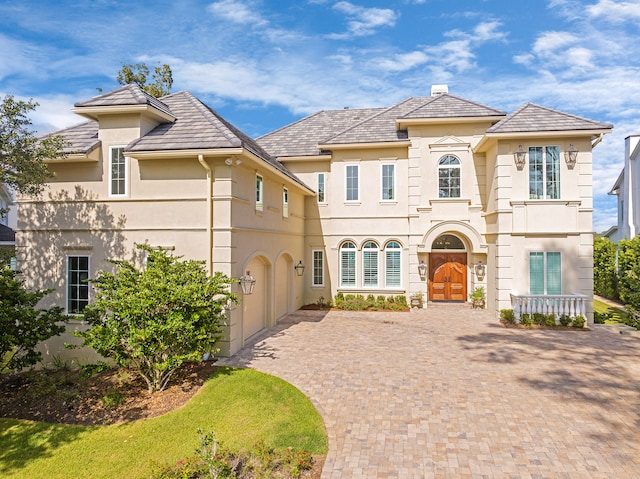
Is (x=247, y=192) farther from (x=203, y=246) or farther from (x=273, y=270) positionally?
(x=273, y=270)

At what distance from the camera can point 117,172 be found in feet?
37.0

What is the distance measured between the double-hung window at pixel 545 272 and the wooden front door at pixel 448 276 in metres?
3.27

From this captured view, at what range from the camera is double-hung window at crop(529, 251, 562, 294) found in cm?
1480

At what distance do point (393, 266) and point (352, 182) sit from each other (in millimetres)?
4473

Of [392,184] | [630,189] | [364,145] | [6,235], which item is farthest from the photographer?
[630,189]

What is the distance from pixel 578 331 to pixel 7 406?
1656cm

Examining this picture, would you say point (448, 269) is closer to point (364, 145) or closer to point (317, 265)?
point (317, 265)

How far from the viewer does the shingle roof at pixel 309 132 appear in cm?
1917

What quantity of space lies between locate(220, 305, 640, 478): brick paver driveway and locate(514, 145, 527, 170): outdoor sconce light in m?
6.36

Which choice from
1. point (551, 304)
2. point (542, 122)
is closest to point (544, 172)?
point (542, 122)

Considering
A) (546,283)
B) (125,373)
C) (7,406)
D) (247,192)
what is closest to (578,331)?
(546,283)

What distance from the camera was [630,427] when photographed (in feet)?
21.6

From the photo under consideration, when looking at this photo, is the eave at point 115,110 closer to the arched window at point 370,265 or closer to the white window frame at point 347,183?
the white window frame at point 347,183

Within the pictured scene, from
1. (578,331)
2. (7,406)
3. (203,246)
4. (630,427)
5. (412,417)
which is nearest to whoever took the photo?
(630,427)
